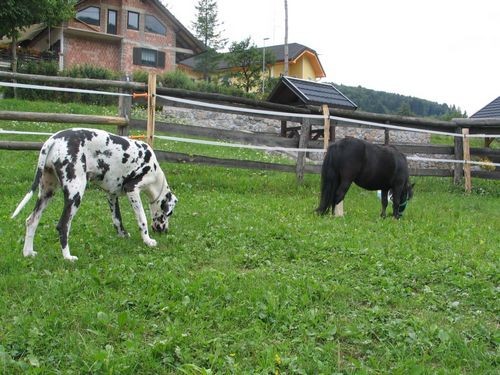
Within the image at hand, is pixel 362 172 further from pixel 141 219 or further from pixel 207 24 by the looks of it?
pixel 207 24

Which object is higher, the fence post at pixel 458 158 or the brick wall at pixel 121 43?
the brick wall at pixel 121 43

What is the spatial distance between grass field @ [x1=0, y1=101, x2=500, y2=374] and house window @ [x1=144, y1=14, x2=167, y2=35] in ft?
105

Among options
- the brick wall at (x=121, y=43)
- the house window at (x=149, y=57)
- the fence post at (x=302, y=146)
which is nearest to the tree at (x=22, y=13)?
the brick wall at (x=121, y=43)

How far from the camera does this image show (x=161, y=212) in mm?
6383

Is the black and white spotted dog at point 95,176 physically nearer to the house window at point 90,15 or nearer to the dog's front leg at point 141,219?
the dog's front leg at point 141,219

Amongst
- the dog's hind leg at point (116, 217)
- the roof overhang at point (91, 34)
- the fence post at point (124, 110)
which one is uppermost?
the roof overhang at point (91, 34)

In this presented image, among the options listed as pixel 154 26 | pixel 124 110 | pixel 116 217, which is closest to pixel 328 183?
pixel 116 217

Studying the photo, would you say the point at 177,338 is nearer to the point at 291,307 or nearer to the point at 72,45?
the point at 291,307

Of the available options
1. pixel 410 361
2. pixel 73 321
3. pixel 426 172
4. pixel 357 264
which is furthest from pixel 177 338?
pixel 426 172

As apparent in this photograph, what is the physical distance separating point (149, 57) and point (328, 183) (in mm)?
31441

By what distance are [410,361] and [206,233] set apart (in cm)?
348

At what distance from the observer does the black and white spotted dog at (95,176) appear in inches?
202

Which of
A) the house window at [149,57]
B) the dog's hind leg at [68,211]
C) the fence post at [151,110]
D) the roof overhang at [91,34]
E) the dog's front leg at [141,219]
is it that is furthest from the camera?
the house window at [149,57]

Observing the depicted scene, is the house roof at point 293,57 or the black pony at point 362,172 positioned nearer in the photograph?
the black pony at point 362,172
